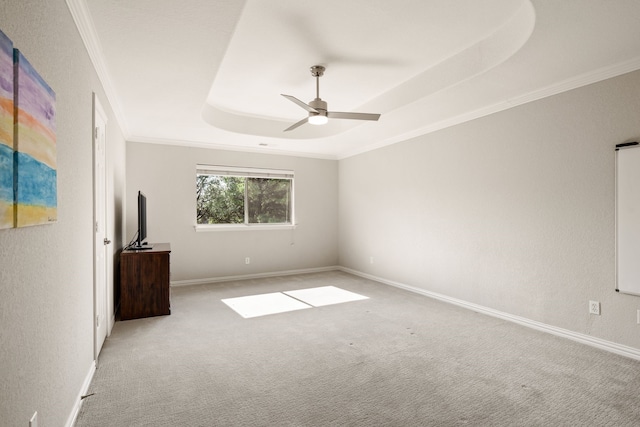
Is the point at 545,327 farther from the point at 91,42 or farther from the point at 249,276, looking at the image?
the point at 91,42

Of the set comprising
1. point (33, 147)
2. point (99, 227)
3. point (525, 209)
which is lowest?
point (99, 227)

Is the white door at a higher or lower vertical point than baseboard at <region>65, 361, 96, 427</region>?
higher

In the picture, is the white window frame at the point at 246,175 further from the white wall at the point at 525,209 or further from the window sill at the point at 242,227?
the white wall at the point at 525,209

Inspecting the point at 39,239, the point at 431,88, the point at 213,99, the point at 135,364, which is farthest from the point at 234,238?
the point at 39,239

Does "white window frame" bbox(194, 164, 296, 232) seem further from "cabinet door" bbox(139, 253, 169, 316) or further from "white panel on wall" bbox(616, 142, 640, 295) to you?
"white panel on wall" bbox(616, 142, 640, 295)

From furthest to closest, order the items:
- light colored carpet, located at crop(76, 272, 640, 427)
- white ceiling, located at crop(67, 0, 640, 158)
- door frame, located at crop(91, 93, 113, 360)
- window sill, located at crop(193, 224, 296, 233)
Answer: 1. window sill, located at crop(193, 224, 296, 233)
2. door frame, located at crop(91, 93, 113, 360)
3. white ceiling, located at crop(67, 0, 640, 158)
4. light colored carpet, located at crop(76, 272, 640, 427)

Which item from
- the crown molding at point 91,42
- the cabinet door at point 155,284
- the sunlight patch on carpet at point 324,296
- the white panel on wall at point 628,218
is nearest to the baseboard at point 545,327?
the white panel on wall at point 628,218

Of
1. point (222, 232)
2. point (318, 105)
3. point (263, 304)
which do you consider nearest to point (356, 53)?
point (318, 105)

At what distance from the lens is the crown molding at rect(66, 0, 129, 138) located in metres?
2.00

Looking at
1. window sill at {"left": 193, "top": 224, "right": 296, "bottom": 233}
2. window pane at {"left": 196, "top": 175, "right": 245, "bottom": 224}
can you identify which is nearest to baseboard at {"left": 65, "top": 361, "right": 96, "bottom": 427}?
window sill at {"left": 193, "top": 224, "right": 296, "bottom": 233}

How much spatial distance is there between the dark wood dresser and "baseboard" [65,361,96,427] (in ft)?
4.52

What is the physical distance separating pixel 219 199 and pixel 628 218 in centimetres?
538

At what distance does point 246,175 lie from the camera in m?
6.23

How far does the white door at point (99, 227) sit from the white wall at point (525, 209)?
153 inches
